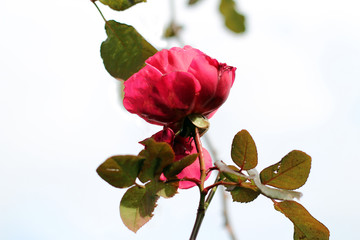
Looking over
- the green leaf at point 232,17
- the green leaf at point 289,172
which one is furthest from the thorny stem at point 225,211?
the green leaf at point 289,172

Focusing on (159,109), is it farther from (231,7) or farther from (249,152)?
(231,7)

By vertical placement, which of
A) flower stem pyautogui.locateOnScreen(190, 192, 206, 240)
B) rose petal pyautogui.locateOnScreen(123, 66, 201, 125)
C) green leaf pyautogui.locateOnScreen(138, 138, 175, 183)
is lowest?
flower stem pyautogui.locateOnScreen(190, 192, 206, 240)

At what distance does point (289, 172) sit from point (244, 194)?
0.18ft

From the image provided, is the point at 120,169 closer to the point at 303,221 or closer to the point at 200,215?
the point at 200,215

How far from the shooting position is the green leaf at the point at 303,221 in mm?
550

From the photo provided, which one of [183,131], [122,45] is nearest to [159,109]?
[183,131]

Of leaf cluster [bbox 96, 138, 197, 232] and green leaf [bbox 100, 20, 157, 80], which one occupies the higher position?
green leaf [bbox 100, 20, 157, 80]

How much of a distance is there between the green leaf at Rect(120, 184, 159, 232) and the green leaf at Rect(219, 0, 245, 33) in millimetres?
583

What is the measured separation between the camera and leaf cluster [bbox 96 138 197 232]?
0.50 m

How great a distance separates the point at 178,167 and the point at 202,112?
115 mm

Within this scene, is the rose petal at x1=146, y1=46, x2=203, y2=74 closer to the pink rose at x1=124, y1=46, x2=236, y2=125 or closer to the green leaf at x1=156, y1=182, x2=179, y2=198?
the pink rose at x1=124, y1=46, x2=236, y2=125

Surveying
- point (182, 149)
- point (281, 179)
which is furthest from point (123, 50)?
point (281, 179)

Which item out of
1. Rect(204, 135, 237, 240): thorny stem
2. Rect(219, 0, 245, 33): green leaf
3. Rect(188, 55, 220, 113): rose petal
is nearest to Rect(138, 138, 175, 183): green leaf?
Rect(188, 55, 220, 113): rose petal

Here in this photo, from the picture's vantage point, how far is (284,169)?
0.55 metres
